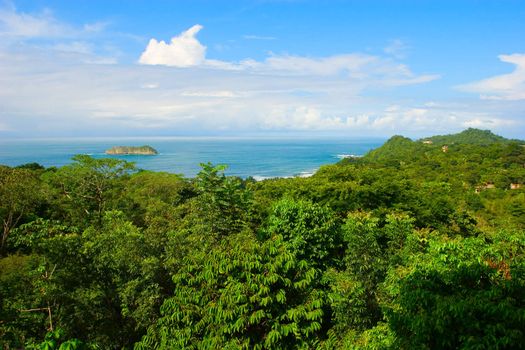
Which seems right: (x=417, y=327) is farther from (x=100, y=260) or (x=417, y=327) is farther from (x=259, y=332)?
(x=100, y=260)

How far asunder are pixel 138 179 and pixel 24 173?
1698cm

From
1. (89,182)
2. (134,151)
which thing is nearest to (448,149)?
(89,182)

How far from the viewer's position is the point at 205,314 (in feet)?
22.4

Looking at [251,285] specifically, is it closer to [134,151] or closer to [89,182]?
[89,182]

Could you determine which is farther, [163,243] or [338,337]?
[163,243]

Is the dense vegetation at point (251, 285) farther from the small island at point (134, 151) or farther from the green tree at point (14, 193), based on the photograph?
the small island at point (134, 151)

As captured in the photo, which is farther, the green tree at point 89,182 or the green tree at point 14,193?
the green tree at point 89,182

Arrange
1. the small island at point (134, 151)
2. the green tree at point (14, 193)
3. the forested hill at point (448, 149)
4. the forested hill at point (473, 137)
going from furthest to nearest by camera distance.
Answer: the forested hill at point (473, 137)
the small island at point (134, 151)
the forested hill at point (448, 149)
the green tree at point (14, 193)

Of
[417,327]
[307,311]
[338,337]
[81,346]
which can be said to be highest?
[81,346]

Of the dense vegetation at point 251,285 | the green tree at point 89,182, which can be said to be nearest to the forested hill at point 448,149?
the green tree at point 89,182

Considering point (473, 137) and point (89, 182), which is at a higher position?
point (473, 137)

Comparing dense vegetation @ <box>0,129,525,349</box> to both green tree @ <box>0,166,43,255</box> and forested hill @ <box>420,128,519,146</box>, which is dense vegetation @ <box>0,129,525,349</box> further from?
forested hill @ <box>420,128,519,146</box>

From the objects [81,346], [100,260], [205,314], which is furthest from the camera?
[100,260]

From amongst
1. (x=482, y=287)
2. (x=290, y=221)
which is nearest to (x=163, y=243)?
(x=290, y=221)
